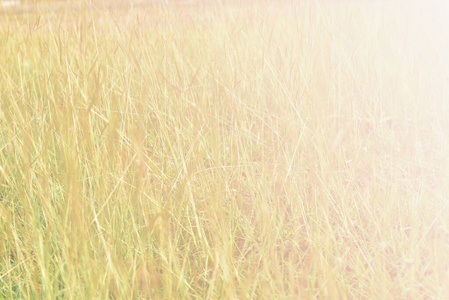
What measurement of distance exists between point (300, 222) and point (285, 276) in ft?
0.67

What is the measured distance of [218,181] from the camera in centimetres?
102

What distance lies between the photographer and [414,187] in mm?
1182

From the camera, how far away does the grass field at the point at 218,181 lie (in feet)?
2.68

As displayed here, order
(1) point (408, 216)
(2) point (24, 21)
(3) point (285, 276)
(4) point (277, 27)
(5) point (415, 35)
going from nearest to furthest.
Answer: (3) point (285, 276)
(1) point (408, 216)
(2) point (24, 21)
(4) point (277, 27)
(5) point (415, 35)

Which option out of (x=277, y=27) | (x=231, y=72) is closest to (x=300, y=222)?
(x=231, y=72)

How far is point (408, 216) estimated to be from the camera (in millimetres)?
1032

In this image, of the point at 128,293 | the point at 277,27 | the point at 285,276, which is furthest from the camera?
the point at 277,27

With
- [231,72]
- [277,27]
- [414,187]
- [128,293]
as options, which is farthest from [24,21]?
[414,187]

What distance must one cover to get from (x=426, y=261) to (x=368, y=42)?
4.87 feet

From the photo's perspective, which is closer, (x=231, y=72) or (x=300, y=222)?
(x=300, y=222)

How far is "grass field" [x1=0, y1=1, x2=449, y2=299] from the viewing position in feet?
2.68

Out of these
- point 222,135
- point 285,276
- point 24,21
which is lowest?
point 285,276

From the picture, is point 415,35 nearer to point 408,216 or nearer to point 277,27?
point 277,27

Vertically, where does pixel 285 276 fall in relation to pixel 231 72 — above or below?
below
